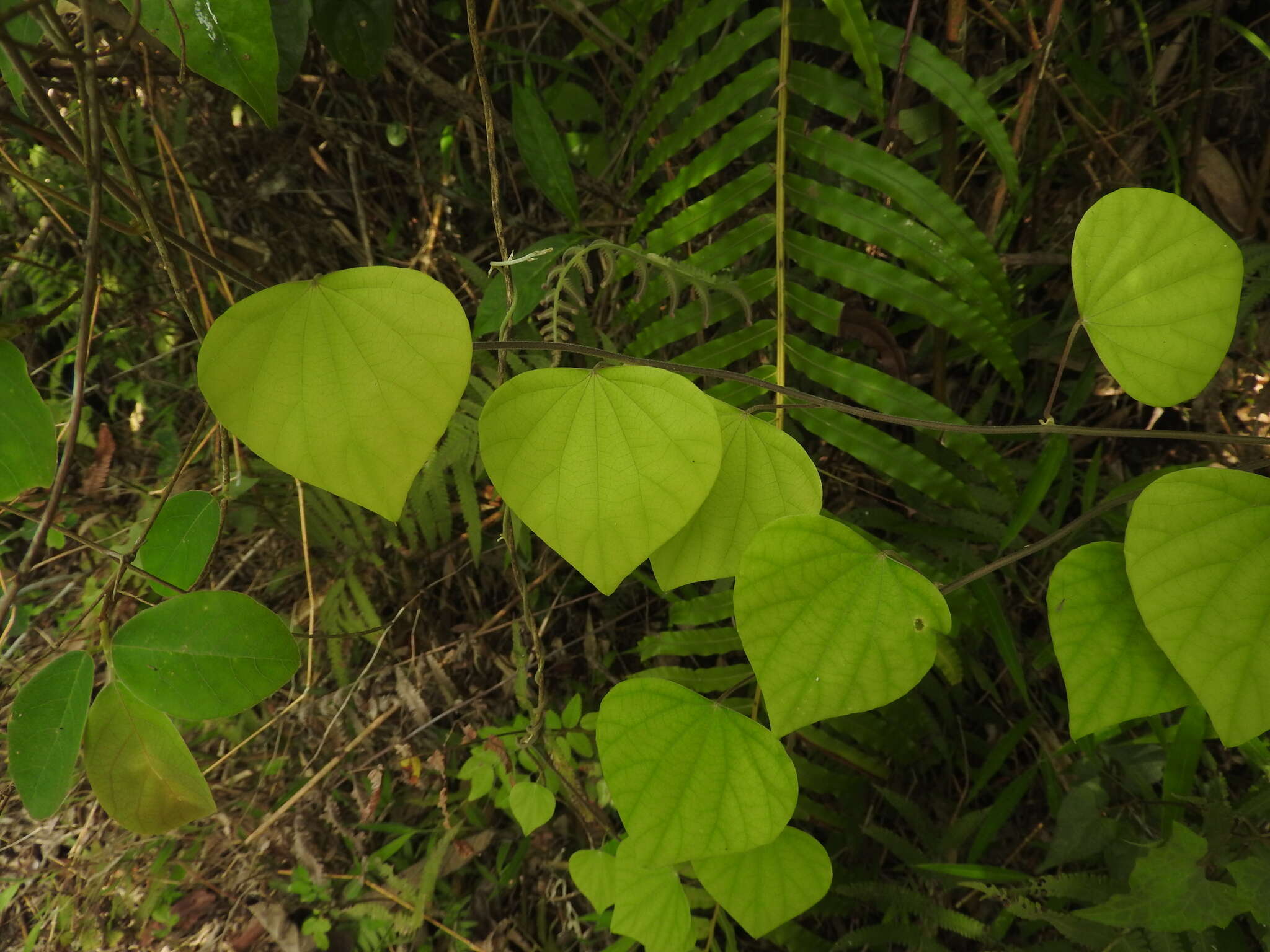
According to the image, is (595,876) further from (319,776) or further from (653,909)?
(319,776)

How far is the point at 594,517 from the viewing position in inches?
24.4

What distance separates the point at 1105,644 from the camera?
2.18 ft

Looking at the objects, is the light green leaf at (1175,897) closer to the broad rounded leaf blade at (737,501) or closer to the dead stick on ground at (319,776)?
the broad rounded leaf blade at (737,501)

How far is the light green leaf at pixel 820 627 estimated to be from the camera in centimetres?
63

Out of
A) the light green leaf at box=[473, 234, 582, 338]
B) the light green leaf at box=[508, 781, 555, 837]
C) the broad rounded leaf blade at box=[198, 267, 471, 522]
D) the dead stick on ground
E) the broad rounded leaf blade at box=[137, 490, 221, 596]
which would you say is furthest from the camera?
the dead stick on ground

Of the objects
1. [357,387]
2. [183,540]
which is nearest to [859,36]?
[357,387]

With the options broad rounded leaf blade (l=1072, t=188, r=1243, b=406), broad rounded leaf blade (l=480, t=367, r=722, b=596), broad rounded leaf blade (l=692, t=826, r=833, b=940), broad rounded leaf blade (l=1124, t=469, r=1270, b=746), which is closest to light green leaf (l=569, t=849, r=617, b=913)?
broad rounded leaf blade (l=692, t=826, r=833, b=940)

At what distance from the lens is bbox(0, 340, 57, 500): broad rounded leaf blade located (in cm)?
59

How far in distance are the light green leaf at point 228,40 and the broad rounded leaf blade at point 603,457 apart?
344 millimetres

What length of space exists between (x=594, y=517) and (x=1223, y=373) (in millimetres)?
1511

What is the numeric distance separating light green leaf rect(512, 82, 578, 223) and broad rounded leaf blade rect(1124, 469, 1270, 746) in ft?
3.47

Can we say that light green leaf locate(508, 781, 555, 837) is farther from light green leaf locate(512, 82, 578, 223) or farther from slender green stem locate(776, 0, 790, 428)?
light green leaf locate(512, 82, 578, 223)

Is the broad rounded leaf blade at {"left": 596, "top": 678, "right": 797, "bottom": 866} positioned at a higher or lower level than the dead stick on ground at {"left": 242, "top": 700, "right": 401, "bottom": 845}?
higher

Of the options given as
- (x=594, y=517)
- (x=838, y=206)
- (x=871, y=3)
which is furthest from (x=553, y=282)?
(x=594, y=517)
